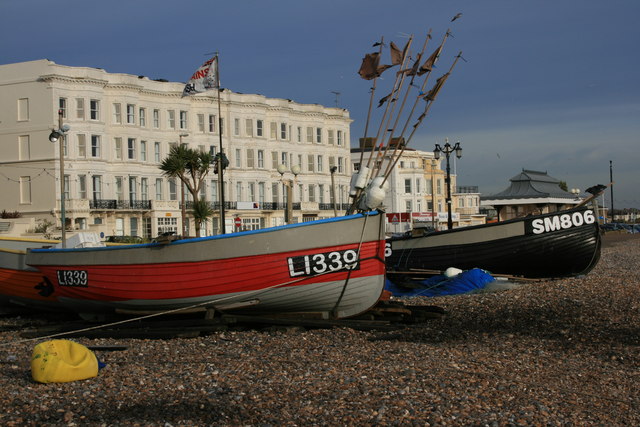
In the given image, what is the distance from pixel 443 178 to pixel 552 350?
8266 centimetres

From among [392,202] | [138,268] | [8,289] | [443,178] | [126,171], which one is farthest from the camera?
[443,178]

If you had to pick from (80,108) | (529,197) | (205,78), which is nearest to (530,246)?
(205,78)

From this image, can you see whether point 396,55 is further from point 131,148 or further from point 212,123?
point 212,123

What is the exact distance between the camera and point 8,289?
57.0 feet

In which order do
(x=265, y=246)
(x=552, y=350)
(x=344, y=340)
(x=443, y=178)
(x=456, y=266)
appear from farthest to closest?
(x=443, y=178) → (x=456, y=266) → (x=265, y=246) → (x=344, y=340) → (x=552, y=350)

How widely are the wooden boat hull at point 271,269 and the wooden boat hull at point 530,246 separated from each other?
877 centimetres

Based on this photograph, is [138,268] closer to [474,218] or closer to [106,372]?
[106,372]

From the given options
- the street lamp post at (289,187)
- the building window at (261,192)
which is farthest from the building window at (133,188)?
the street lamp post at (289,187)

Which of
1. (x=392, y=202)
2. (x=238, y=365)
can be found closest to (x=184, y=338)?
(x=238, y=365)

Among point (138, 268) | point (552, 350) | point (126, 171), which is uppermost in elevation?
point (126, 171)

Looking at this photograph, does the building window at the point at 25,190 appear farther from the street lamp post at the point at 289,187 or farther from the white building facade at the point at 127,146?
the street lamp post at the point at 289,187

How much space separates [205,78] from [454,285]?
17.7 meters

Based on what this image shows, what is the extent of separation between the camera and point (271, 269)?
1264cm

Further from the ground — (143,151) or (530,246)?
A: (143,151)
